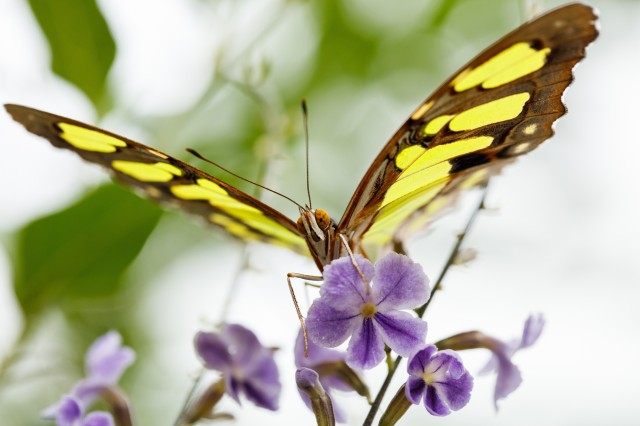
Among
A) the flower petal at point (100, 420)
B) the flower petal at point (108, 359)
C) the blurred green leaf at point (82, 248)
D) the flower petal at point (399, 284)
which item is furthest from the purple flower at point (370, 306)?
the blurred green leaf at point (82, 248)

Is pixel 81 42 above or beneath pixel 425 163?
above

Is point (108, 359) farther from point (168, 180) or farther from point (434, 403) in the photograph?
point (434, 403)

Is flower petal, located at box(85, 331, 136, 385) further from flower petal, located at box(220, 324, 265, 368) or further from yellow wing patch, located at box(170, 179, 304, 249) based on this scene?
yellow wing patch, located at box(170, 179, 304, 249)

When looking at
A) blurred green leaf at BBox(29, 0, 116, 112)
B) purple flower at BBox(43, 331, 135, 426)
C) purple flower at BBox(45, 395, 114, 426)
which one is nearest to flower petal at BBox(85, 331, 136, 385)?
purple flower at BBox(43, 331, 135, 426)

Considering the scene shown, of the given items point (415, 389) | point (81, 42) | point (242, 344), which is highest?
point (81, 42)

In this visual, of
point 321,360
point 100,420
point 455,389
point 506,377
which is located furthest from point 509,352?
point 100,420

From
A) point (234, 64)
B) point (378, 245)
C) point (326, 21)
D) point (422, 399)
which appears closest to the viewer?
point (422, 399)

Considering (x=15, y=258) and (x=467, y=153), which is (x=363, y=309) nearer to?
(x=467, y=153)

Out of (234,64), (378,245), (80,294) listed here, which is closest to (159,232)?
(80,294)
